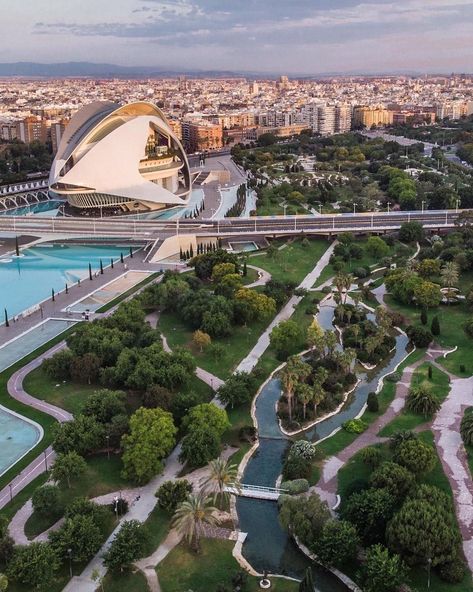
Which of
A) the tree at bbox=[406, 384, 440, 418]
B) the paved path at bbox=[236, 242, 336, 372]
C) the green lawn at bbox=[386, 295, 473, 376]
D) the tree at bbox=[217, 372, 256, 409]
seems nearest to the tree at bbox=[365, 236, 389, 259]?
the paved path at bbox=[236, 242, 336, 372]

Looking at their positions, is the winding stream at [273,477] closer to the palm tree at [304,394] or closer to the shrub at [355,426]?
the shrub at [355,426]

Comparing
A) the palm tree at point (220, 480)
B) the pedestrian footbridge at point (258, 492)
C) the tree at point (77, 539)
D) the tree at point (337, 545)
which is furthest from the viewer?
the pedestrian footbridge at point (258, 492)

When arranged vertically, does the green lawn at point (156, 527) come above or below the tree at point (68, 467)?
below

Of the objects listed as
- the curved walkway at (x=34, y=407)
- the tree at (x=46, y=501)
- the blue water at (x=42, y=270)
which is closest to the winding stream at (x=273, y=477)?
the tree at (x=46, y=501)

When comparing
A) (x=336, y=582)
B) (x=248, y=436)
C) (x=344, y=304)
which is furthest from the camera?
(x=344, y=304)

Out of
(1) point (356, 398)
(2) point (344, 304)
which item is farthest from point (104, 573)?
(2) point (344, 304)

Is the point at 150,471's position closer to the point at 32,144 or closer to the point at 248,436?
the point at 248,436
